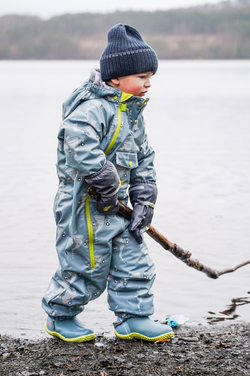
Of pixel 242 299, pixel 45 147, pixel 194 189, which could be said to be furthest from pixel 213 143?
pixel 242 299

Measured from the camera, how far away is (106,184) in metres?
2.96

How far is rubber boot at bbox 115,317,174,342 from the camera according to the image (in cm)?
331

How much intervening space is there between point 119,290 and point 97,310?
1.03 metres

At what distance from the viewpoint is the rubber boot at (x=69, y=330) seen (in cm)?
333

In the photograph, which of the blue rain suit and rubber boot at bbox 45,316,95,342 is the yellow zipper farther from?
rubber boot at bbox 45,316,95,342

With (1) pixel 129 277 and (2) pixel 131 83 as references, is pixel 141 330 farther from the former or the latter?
(2) pixel 131 83

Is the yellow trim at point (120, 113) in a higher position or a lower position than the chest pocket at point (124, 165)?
higher

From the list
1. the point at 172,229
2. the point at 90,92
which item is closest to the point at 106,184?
the point at 90,92

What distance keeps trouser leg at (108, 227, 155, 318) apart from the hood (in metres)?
0.77

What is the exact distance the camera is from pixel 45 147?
12359 mm

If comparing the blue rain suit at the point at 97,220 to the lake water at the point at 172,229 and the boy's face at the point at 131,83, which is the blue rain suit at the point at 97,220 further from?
the lake water at the point at 172,229

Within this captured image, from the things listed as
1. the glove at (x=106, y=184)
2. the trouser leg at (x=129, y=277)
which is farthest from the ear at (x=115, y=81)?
the trouser leg at (x=129, y=277)

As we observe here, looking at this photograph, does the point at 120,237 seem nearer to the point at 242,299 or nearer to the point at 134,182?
the point at 134,182

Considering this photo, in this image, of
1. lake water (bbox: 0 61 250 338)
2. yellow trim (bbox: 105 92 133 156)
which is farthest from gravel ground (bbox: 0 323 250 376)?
yellow trim (bbox: 105 92 133 156)
